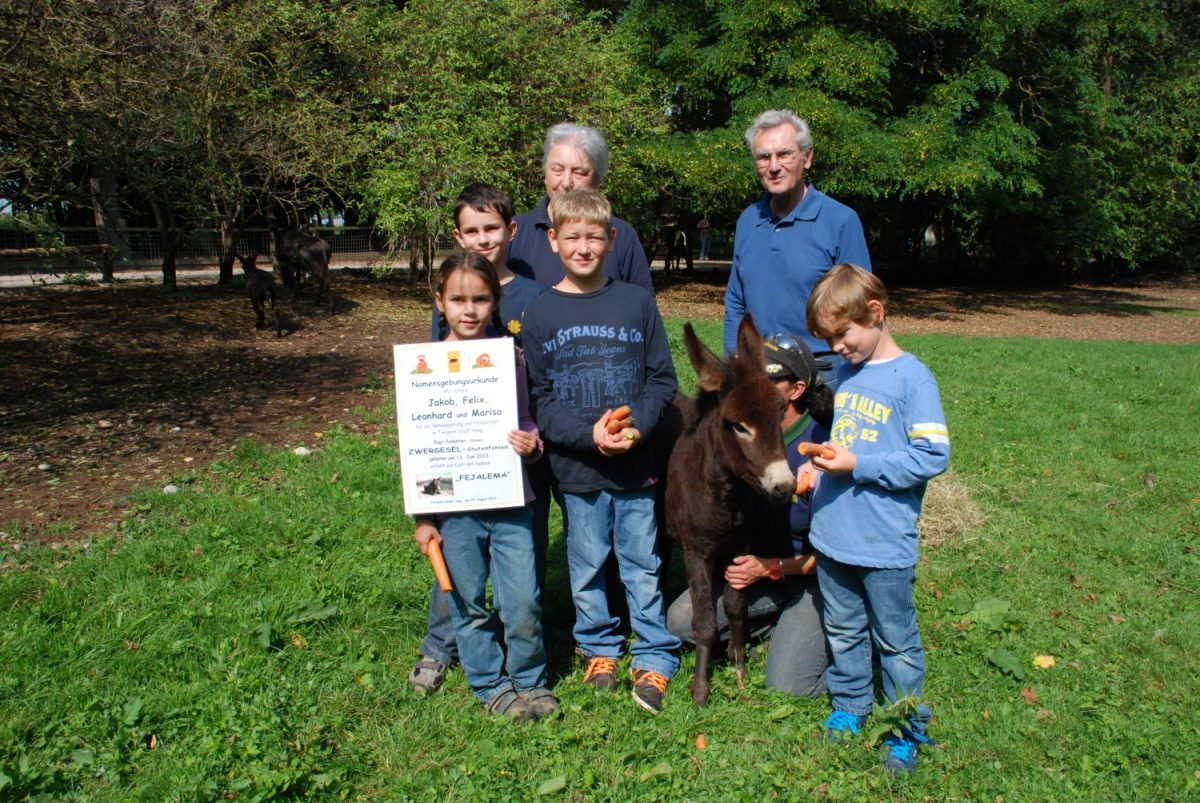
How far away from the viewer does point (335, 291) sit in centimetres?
1939

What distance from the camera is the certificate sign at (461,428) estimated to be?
3.52 metres

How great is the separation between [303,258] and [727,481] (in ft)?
47.9

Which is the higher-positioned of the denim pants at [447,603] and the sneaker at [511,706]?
the denim pants at [447,603]

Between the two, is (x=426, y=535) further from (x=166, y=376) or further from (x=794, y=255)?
(x=166, y=376)

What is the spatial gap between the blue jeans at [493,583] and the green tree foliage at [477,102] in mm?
12982

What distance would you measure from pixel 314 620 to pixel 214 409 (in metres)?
5.03

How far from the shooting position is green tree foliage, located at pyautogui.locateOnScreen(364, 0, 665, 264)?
15844 millimetres

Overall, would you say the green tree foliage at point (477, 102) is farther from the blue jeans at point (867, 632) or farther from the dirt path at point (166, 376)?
the blue jeans at point (867, 632)

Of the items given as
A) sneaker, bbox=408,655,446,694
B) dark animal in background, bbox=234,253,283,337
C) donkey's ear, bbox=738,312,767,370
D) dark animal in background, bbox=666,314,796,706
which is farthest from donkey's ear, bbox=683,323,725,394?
dark animal in background, bbox=234,253,283,337

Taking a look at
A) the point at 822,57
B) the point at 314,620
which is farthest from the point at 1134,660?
the point at 822,57

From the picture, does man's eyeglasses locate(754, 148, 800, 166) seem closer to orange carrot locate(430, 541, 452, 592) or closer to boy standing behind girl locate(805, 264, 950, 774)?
boy standing behind girl locate(805, 264, 950, 774)

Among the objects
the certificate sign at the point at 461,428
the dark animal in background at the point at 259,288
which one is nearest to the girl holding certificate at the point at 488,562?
the certificate sign at the point at 461,428

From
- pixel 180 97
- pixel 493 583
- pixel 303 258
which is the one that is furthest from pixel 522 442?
pixel 303 258

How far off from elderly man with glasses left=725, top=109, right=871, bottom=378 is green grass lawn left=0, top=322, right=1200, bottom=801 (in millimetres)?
1895
